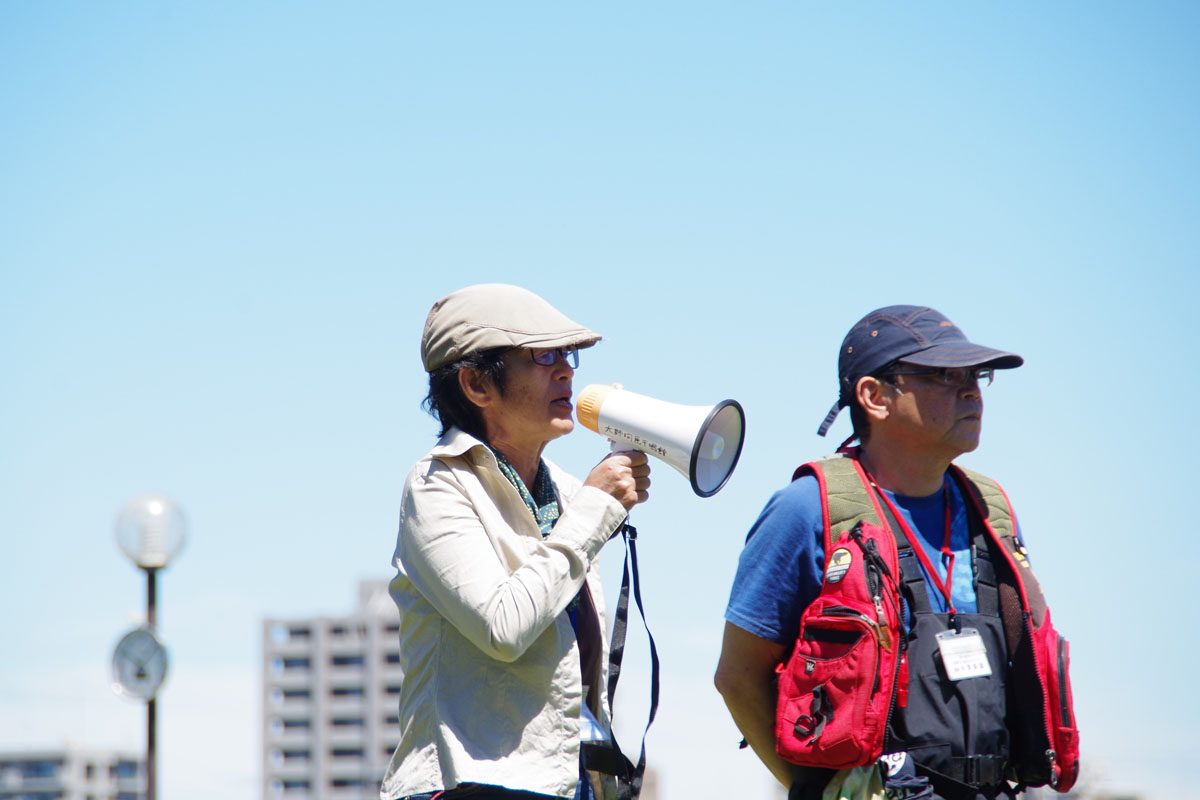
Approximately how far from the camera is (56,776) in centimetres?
12156

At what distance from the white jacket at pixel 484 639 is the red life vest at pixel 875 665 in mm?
593

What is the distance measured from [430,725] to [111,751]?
5291 inches

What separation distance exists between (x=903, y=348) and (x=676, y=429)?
77 cm

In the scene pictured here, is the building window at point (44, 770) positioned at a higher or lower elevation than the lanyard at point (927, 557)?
lower

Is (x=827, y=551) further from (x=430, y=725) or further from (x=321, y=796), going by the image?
(x=321, y=796)

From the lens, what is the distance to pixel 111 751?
126m

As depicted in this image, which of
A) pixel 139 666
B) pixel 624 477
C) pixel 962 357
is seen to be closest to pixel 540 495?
pixel 624 477

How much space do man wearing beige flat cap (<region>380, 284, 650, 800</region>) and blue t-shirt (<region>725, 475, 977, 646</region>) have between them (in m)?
0.40

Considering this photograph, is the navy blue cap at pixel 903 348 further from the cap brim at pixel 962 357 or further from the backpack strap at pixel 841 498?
the backpack strap at pixel 841 498

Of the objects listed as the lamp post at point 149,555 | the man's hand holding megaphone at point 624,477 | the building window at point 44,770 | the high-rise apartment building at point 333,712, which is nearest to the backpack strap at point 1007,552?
the man's hand holding megaphone at point 624,477

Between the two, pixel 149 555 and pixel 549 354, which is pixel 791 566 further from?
pixel 149 555

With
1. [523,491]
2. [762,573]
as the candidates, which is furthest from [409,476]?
[762,573]

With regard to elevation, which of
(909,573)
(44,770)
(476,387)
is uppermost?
(476,387)

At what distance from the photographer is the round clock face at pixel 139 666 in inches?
476
